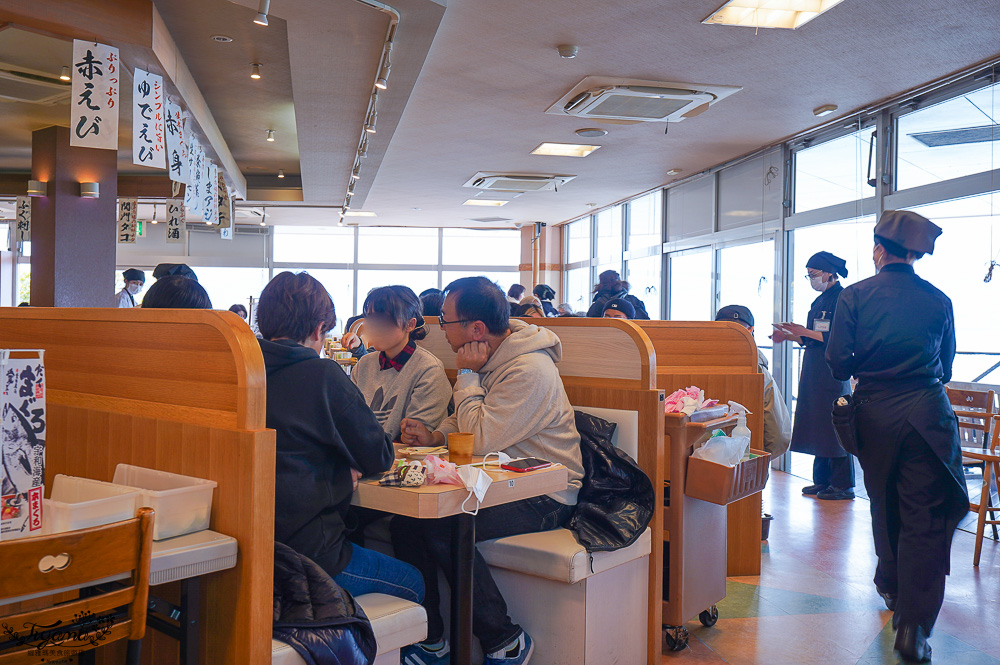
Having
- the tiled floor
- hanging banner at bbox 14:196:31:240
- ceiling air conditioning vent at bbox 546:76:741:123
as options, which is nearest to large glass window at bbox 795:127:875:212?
ceiling air conditioning vent at bbox 546:76:741:123

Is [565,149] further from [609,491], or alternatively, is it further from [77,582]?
[77,582]

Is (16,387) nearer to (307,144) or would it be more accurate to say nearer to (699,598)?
(699,598)

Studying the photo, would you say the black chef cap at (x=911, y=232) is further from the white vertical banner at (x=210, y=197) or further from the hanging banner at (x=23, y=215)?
the hanging banner at (x=23, y=215)

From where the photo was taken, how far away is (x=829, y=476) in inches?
226

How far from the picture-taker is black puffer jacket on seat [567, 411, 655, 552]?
2572 mm

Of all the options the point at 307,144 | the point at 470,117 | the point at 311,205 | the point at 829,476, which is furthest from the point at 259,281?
the point at 829,476

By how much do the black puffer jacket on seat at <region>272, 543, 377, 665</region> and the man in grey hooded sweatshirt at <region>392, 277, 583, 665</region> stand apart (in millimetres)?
596

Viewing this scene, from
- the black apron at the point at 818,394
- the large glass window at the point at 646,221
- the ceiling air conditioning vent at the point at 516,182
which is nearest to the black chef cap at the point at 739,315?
the black apron at the point at 818,394

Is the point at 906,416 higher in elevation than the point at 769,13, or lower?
lower

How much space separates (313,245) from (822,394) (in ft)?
35.8

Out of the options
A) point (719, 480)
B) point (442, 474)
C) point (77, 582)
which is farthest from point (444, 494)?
point (719, 480)

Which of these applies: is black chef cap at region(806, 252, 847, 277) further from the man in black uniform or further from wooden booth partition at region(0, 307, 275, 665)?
wooden booth partition at region(0, 307, 275, 665)

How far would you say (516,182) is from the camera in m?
8.99

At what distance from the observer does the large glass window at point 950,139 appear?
477 centimetres
